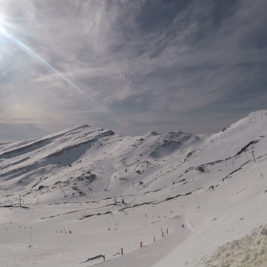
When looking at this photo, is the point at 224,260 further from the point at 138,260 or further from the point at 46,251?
→ the point at 46,251

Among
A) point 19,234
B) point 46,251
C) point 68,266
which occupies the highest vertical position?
point 19,234

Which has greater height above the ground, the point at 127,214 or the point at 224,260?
the point at 127,214

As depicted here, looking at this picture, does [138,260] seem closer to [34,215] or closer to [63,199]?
[34,215]

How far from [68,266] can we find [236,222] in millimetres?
17141

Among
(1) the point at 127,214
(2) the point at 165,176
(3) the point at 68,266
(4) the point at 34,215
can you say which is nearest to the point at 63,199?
(2) the point at 165,176

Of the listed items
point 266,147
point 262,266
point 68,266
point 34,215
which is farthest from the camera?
point 266,147

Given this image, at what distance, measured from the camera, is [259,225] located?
17.7 meters

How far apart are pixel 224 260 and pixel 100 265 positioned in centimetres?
1254

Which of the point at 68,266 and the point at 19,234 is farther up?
the point at 19,234

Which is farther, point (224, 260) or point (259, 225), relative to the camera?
point (259, 225)

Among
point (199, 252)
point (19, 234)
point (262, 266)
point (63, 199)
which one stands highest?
point (63, 199)

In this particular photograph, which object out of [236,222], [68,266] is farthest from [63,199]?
[236,222]

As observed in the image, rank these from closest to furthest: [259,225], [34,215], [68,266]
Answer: [259,225]
[68,266]
[34,215]

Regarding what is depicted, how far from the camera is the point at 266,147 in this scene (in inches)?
6555
